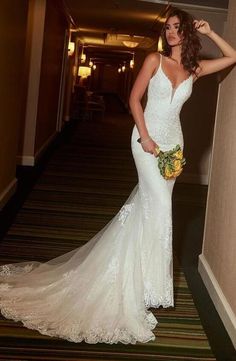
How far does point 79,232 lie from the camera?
488cm

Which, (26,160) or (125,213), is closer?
(125,213)

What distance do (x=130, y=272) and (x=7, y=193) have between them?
9.42ft

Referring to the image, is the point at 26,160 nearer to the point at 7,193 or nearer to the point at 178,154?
the point at 7,193

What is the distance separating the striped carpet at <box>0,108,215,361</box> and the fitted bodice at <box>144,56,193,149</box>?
1.12m

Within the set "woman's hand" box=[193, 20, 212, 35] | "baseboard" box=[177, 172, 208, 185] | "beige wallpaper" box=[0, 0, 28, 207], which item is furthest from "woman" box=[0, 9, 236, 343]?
"baseboard" box=[177, 172, 208, 185]

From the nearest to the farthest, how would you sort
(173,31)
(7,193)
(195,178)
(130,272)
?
(173,31) → (130,272) → (7,193) → (195,178)

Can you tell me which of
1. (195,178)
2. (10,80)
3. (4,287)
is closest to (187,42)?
(4,287)

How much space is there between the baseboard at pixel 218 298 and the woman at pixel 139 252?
0.32m

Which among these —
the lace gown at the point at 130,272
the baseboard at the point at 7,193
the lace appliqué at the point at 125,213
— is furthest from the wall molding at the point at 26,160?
the lace appliqué at the point at 125,213

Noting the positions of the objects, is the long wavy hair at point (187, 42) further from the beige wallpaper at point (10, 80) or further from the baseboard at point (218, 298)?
the beige wallpaper at point (10, 80)

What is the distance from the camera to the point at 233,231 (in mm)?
3150

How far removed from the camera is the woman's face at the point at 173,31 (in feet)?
9.73

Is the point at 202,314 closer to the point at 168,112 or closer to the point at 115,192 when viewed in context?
the point at 168,112

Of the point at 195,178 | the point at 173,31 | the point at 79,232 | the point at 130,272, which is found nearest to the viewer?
the point at 173,31
